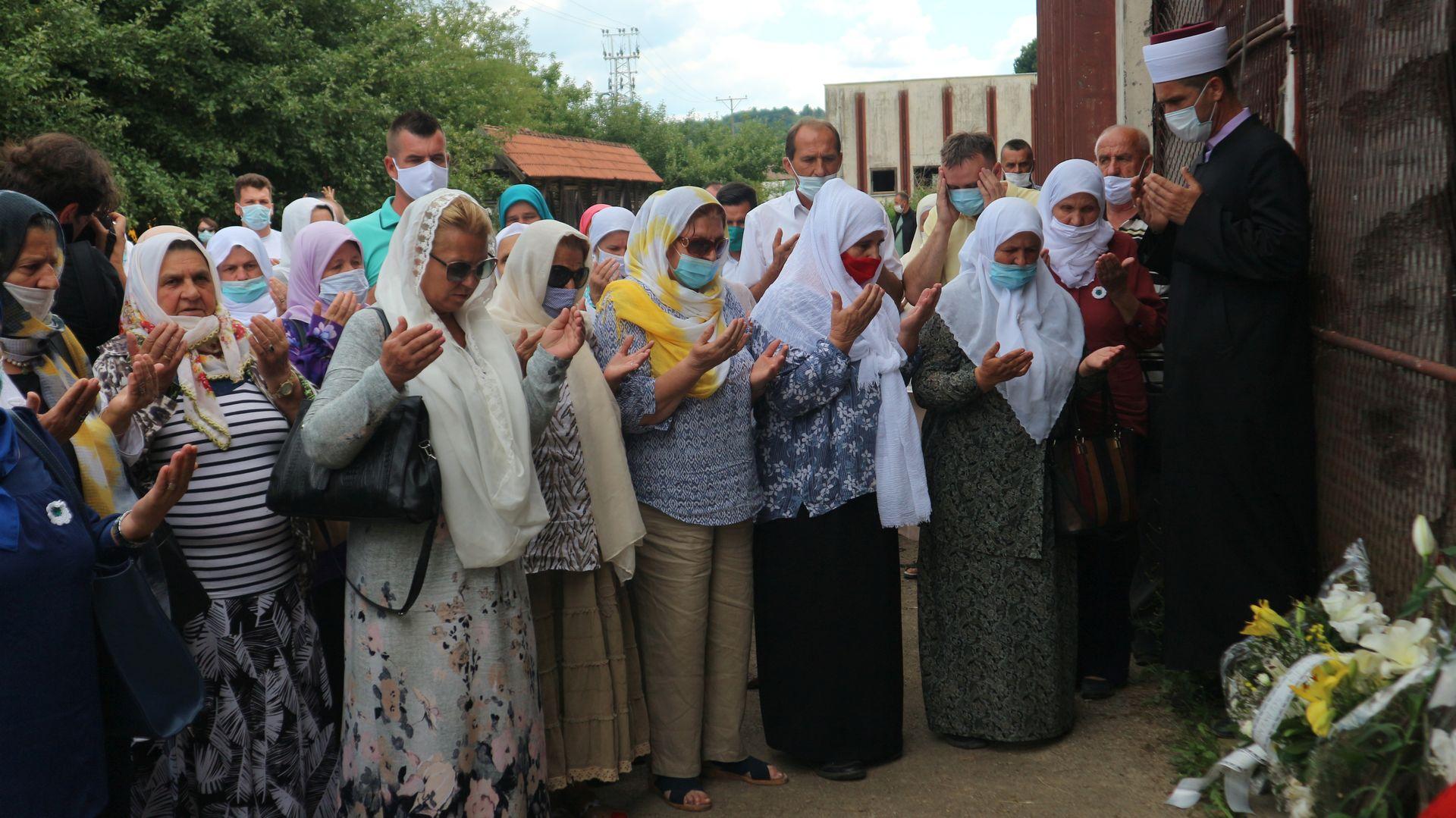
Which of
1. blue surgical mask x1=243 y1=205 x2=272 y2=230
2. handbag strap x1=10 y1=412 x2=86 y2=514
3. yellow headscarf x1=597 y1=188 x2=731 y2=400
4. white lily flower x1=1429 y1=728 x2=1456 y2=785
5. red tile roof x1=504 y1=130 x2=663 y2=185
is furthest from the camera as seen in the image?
red tile roof x1=504 y1=130 x2=663 y2=185

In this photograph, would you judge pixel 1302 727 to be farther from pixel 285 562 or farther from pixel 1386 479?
pixel 285 562

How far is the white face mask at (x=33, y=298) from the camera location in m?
3.04

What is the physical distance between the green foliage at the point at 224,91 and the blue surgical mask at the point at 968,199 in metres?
9.67

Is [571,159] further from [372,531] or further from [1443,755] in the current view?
[1443,755]

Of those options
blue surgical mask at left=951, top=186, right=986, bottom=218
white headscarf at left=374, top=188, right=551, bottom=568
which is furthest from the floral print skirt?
blue surgical mask at left=951, top=186, right=986, bottom=218

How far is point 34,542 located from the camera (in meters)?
2.62

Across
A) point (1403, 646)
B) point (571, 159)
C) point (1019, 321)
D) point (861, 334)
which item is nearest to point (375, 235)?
point (861, 334)

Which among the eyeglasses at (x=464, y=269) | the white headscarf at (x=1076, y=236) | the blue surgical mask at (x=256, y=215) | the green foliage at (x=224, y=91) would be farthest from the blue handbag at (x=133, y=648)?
the green foliage at (x=224, y=91)

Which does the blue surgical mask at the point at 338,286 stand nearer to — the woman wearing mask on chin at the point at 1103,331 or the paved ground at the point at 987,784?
the paved ground at the point at 987,784

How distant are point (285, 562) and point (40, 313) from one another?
906mm

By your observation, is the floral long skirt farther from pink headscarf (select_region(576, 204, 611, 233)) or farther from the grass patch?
pink headscarf (select_region(576, 204, 611, 233))

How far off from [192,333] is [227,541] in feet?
1.90

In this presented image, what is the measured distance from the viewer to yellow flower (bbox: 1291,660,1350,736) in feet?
8.55

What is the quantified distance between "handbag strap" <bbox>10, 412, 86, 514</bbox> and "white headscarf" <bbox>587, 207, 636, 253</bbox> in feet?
10.1
